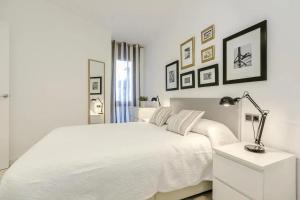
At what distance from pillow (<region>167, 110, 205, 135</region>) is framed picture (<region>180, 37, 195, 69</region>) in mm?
928

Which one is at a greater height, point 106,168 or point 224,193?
point 106,168

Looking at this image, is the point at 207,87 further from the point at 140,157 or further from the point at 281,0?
the point at 140,157

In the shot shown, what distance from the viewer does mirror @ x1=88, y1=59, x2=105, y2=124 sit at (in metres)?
3.43

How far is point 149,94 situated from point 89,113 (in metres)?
1.51

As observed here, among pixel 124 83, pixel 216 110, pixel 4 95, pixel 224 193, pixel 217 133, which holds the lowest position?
pixel 224 193

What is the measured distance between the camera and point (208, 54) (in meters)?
2.29

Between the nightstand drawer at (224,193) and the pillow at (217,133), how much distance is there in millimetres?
358

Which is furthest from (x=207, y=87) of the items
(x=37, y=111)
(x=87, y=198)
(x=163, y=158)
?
(x=37, y=111)

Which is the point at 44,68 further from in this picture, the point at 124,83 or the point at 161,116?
the point at 161,116

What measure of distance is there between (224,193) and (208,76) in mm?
1411

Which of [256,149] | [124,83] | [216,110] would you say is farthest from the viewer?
[124,83]

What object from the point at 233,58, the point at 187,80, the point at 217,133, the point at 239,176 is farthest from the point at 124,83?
the point at 239,176

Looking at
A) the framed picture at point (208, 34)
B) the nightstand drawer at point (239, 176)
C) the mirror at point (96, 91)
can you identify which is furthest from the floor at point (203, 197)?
the mirror at point (96, 91)

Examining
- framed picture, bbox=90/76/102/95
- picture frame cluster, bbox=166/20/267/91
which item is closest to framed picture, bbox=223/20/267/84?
picture frame cluster, bbox=166/20/267/91
